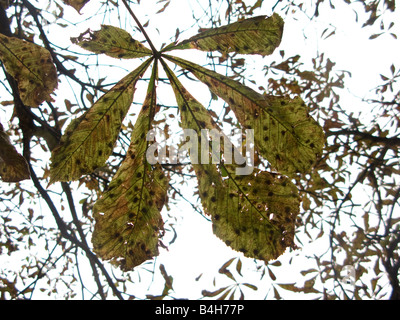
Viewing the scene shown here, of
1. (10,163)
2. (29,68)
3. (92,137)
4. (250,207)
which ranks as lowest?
(250,207)

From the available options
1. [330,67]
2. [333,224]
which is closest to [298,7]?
[330,67]

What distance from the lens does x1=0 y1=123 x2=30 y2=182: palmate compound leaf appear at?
824 millimetres

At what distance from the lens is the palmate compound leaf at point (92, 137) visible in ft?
2.93

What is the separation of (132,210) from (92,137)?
0.91 feet

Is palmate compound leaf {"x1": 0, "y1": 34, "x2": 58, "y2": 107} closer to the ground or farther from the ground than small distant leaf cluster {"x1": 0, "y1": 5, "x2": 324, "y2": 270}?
farther from the ground

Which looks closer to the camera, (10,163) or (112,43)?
(10,163)

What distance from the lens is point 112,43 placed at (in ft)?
3.13

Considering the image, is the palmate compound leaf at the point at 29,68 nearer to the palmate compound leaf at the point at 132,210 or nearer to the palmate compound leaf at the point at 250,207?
the palmate compound leaf at the point at 132,210

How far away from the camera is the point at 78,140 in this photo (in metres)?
0.91

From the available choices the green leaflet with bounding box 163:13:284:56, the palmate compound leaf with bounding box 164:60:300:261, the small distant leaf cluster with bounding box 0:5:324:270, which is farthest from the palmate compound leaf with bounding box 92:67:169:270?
the green leaflet with bounding box 163:13:284:56

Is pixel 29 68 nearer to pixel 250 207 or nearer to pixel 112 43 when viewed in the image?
pixel 112 43

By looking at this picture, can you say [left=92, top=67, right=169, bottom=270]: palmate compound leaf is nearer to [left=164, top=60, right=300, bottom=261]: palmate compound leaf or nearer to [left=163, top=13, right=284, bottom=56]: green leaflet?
[left=164, top=60, right=300, bottom=261]: palmate compound leaf

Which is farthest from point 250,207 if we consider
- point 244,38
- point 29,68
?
point 29,68
